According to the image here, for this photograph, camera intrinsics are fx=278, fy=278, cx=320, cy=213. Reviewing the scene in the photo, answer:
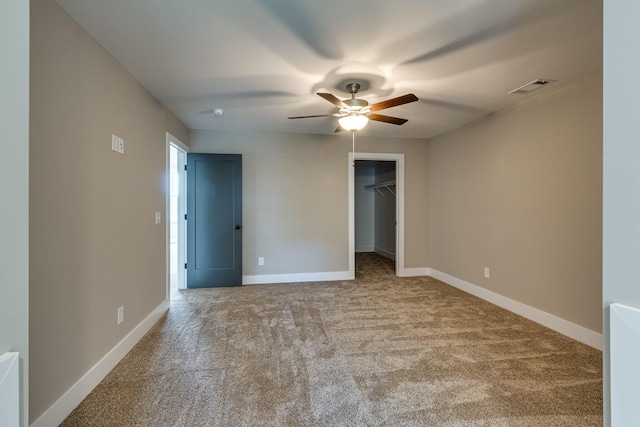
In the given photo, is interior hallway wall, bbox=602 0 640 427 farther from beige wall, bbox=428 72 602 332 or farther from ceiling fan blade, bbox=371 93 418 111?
beige wall, bbox=428 72 602 332

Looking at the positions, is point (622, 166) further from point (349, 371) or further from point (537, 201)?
point (537, 201)

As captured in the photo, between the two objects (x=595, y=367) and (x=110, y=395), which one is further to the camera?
(x=595, y=367)

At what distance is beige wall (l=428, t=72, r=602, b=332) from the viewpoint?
2.47m

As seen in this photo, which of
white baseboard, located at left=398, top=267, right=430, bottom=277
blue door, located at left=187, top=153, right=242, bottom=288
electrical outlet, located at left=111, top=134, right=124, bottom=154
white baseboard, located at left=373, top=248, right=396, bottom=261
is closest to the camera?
electrical outlet, located at left=111, top=134, right=124, bottom=154

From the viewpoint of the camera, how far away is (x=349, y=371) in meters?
2.05

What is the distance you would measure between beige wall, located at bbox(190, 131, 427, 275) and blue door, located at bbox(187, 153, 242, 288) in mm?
199

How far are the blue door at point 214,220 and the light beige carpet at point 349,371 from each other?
84cm

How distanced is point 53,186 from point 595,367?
385cm

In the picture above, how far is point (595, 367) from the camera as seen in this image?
2.10 meters

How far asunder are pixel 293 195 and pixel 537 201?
3.15 meters

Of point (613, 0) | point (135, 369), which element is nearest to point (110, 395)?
point (135, 369)

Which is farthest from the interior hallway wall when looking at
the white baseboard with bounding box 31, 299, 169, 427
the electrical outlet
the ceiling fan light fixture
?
the electrical outlet
